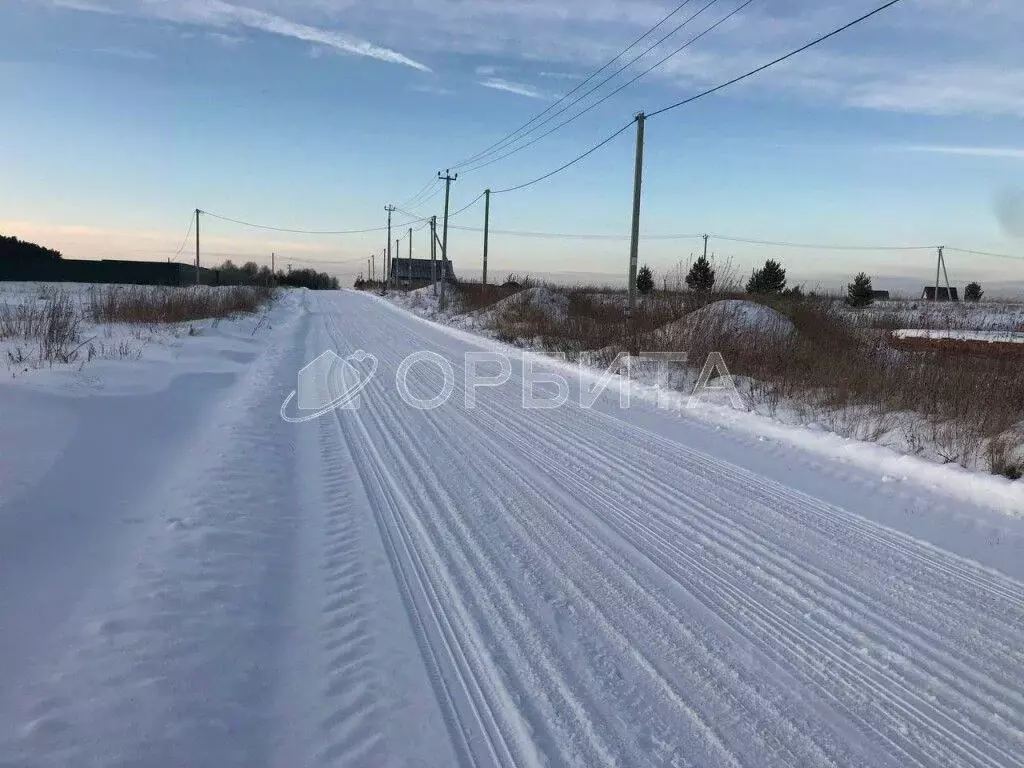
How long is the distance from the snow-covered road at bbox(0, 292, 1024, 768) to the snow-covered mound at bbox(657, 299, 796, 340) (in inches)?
269

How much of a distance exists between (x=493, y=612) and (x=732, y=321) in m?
11.2

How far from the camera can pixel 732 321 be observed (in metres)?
13.6

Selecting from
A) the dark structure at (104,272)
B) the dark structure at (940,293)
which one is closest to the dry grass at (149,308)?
the dark structure at (104,272)

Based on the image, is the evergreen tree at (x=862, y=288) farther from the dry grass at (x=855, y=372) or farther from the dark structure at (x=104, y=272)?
the dark structure at (x=104, y=272)

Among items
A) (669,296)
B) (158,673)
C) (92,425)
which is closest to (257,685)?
(158,673)

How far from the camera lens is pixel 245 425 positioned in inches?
314

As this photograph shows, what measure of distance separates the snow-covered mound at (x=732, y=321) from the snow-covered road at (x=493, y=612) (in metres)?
6.84

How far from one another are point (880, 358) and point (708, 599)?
29.6 feet

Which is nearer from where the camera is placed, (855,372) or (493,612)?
(493,612)

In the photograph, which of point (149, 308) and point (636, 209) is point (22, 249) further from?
point (636, 209)

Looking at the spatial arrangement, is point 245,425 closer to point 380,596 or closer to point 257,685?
point 380,596

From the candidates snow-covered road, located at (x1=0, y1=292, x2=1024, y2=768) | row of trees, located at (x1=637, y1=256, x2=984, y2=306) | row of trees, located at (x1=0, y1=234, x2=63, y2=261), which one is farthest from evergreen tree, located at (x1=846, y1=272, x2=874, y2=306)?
row of trees, located at (x1=0, y1=234, x2=63, y2=261)

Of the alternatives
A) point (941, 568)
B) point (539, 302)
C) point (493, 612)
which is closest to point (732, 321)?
point (941, 568)

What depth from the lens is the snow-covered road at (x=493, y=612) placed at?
2.76 metres
